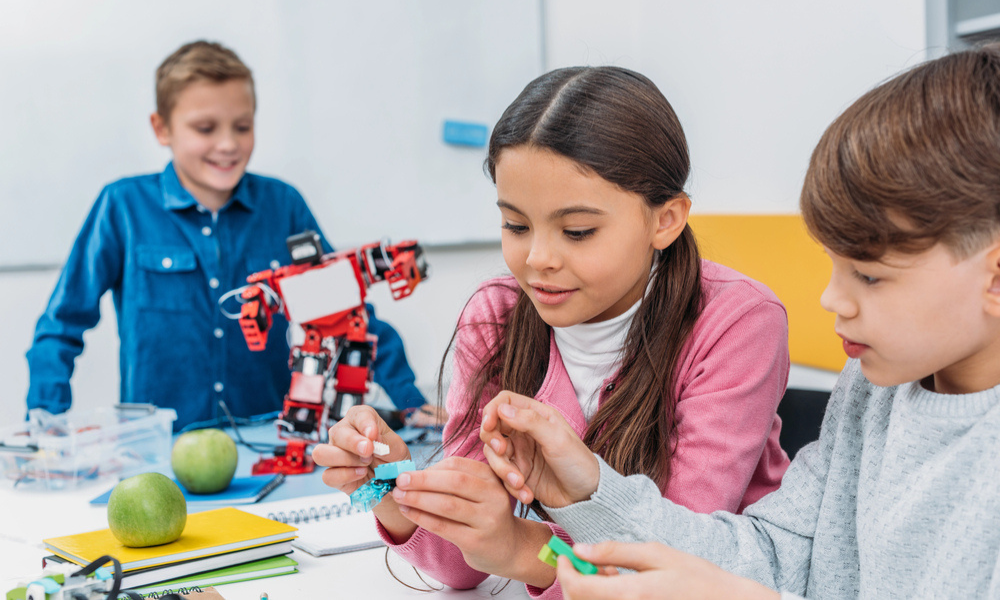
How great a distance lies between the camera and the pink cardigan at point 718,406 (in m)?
0.90

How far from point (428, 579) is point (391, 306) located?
1898 mm

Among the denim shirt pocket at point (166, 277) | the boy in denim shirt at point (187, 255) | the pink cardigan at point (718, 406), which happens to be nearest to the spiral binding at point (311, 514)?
the pink cardigan at point (718, 406)

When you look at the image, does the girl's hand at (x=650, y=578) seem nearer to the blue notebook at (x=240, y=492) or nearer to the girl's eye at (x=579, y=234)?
the girl's eye at (x=579, y=234)

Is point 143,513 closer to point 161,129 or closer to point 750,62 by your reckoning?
point 161,129

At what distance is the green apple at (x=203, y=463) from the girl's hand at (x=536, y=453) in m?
0.60

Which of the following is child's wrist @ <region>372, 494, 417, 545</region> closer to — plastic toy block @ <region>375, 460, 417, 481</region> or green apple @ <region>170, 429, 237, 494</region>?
plastic toy block @ <region>375, 460, 417, 481</region>

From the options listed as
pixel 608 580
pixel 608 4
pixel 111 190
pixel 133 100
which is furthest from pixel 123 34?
pixel 608 580

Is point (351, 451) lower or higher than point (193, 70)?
lower

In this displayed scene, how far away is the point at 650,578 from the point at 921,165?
1.24 feet

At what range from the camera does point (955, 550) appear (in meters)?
0.67

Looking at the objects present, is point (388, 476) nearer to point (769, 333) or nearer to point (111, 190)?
point (769, 333)

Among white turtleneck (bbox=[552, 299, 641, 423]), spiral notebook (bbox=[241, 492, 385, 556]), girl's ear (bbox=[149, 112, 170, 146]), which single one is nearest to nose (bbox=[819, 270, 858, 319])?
white turtleneck (bbox=[552, 299, 641, 423])

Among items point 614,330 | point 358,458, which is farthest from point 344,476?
point 614,330

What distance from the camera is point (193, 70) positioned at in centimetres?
191
